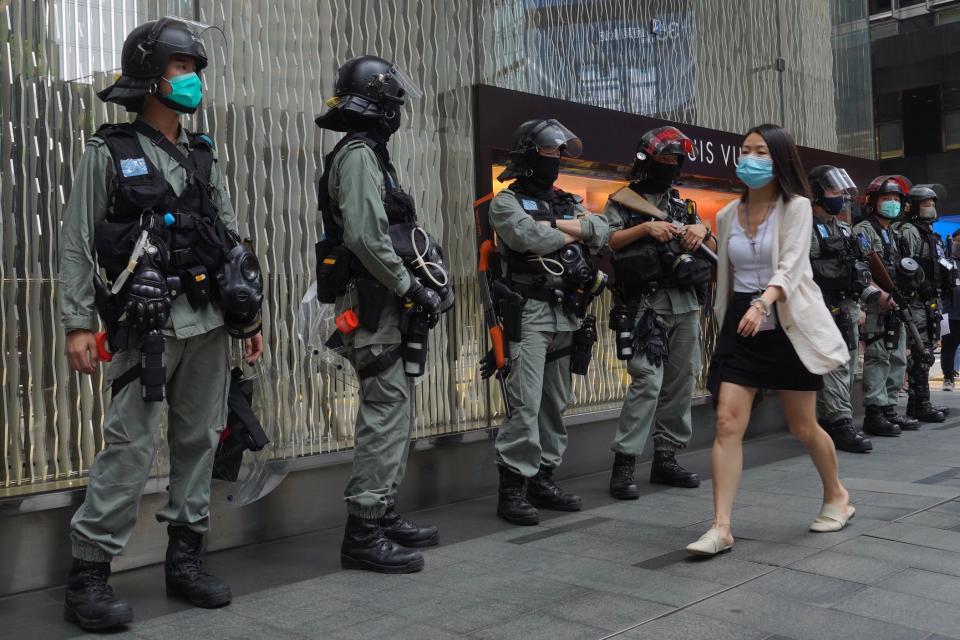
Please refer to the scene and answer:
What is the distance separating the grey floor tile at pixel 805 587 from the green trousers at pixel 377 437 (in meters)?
1.53

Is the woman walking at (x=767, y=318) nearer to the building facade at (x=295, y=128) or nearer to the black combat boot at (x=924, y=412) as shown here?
the building facade at (x=295, y=128)

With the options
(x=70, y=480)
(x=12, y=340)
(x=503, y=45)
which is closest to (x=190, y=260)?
(x=12, y=340)

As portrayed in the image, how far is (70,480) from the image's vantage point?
13.4 feet

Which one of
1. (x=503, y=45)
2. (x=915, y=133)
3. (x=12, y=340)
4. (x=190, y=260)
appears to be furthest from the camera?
(x=915, y=133)

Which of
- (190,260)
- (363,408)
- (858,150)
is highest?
(858,150)

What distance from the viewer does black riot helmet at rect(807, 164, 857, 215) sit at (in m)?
6.79

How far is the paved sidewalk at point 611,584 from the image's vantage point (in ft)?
10.8

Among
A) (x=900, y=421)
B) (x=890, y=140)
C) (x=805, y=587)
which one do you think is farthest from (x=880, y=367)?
(x=890, y=140)

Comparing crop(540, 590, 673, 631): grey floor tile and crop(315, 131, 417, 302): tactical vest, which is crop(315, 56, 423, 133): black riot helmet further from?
crop(540, 590, 673, 631): grey floor tile

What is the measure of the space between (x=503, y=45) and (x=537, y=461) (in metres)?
2.78

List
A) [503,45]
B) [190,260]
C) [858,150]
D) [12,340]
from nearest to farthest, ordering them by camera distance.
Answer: [190,260]
[12,340]
[503,45]
[858,150]

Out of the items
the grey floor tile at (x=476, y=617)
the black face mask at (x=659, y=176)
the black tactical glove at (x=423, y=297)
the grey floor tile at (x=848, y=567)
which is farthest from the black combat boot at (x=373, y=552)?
the black face mask at (x=659, y=176)

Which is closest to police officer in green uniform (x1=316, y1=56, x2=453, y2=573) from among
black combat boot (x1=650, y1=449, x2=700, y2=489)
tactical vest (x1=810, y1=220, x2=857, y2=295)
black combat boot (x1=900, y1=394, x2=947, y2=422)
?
black combat boot (x1=650, y1=449, x2=700, y2=489)

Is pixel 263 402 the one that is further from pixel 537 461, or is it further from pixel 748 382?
pixel 748 382
